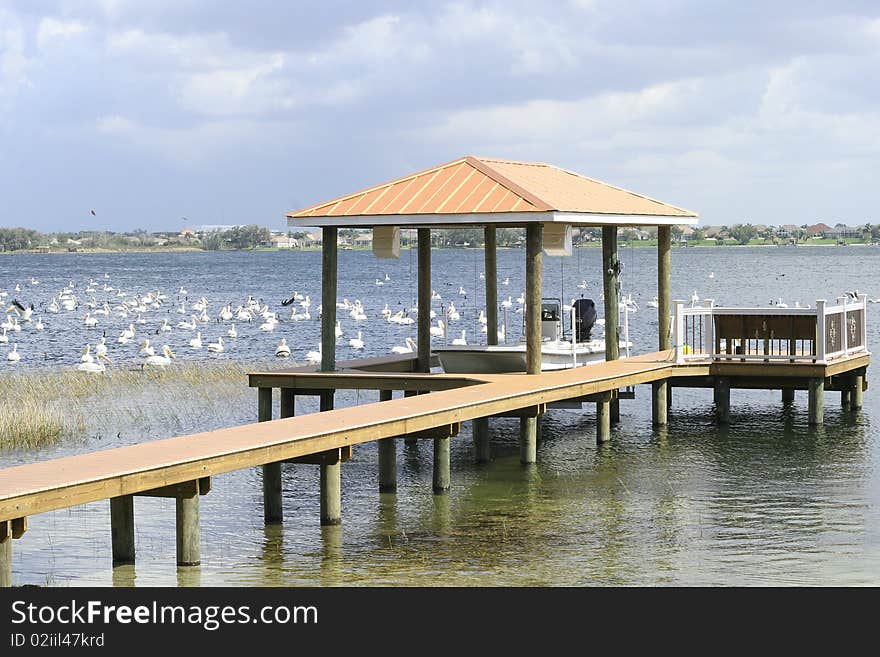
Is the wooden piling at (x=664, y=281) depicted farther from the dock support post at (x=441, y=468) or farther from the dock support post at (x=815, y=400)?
the dock support post at (x=441, y=468)

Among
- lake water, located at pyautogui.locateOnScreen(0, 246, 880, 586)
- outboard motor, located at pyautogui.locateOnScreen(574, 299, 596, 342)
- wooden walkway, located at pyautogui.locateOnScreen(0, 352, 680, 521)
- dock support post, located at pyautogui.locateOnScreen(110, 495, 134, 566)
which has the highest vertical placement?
outboard motor, located at pyautogui.locateOnScreen(574, 299, 596, 342)

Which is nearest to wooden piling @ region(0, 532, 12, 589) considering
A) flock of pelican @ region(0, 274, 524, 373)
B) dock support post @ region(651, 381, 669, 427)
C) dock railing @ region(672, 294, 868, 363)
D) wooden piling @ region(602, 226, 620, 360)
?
dock railing @ region(672, 294, 868, 363)

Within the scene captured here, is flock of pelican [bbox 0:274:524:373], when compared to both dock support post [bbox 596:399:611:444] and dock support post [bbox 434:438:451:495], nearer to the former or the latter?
dock support post [bbox 596:399:611:444]

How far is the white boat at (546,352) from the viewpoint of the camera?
2278 cm

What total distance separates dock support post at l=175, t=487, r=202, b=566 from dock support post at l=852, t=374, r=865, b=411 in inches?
606

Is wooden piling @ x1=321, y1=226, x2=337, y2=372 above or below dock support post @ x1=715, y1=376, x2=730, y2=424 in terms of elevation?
above

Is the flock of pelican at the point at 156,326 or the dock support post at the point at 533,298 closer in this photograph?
the dock support post at the point at 533,298

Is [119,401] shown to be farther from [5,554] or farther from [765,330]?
[5,554]

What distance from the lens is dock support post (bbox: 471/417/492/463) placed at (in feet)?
69.6

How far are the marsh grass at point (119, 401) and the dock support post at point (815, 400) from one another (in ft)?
31.9

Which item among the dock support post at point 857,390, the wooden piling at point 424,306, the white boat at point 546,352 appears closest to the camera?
the white boat at point 546,352

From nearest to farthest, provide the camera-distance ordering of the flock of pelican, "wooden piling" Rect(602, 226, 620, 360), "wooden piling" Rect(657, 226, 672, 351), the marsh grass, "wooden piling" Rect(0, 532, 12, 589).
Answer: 1. "wooden piling" Rect(0, 532, 12, 589)
2. the marsh grass
3. "wooden piling" Rect(602, 226, 620, 360)
4. "wooden piling" Rect(657, 226, 672, 351)
5. the flock of pelican

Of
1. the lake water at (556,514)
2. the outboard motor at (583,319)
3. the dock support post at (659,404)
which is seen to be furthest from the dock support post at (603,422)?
the outboard motor at (583,319)
